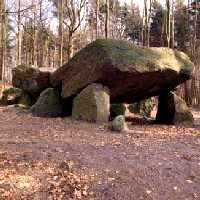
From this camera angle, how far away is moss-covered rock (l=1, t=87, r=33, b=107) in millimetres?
17406

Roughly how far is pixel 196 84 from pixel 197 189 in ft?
80.5

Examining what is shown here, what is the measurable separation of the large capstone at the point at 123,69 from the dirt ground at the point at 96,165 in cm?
249

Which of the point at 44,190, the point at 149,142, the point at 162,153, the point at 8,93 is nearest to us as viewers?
the point at 44,190

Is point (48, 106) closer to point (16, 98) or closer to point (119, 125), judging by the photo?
point (119, 125)

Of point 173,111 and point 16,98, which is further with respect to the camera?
point 16,98

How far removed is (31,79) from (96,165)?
10.4m

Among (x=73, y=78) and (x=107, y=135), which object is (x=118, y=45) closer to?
(x=73, y=78)

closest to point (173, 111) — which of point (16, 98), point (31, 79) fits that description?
point (31, 79)

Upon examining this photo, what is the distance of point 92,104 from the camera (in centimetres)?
1198

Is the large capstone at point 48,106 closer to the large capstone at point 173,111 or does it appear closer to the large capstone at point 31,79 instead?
the large capstone at point 31,79

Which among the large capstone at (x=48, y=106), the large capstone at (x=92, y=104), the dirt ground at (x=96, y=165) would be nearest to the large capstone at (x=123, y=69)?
the large capstone at (x=92, y=104)

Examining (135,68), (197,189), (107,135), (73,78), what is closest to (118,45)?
(135,68)

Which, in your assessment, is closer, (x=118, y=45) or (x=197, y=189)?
(x=197, y=189)

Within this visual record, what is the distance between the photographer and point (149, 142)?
9.09m
